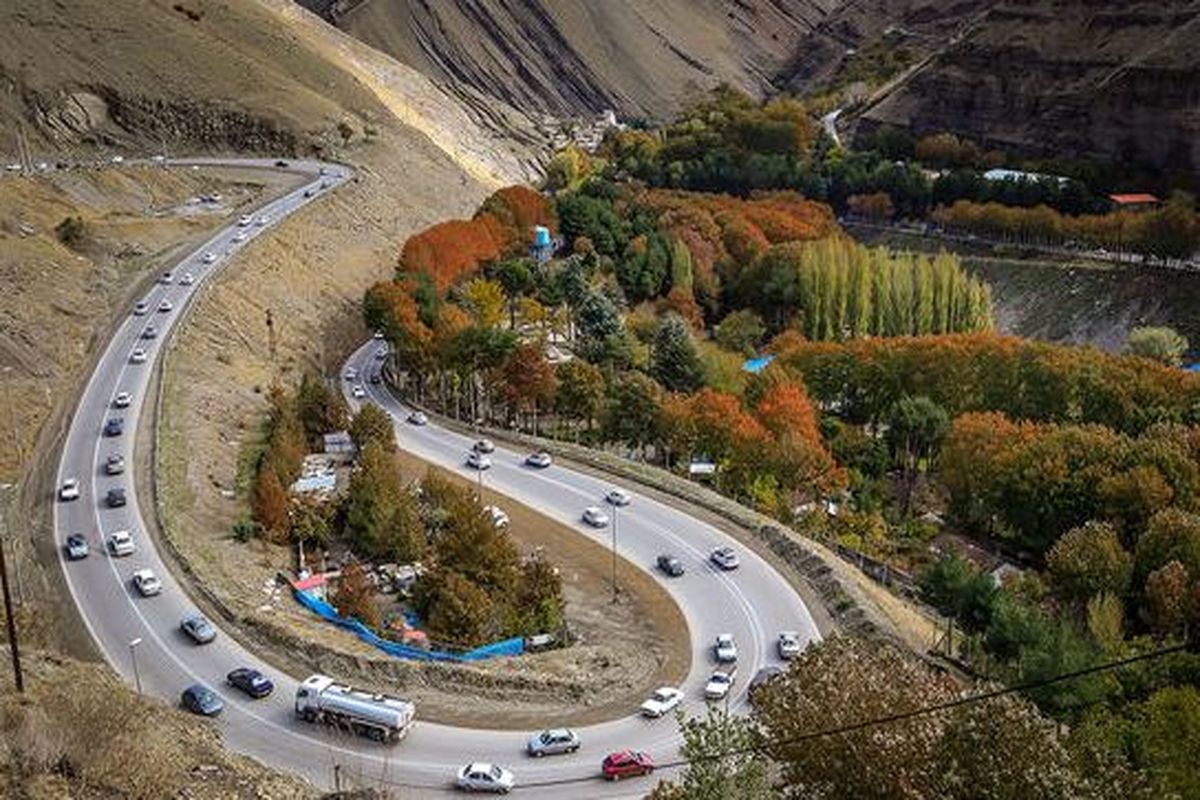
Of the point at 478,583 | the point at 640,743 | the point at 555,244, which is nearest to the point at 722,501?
the point at 478,583

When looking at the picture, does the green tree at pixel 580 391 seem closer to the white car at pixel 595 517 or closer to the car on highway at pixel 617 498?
the car on highway at pixel 617 498

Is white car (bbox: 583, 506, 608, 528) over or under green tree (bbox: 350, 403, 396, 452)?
under

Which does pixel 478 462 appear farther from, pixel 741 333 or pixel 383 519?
pixel 741 333

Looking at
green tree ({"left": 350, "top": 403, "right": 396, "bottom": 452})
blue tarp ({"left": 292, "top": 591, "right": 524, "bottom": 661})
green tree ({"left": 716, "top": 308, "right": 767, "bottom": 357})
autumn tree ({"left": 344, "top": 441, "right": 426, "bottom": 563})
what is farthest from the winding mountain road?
green tree ({"left": 716, "top": 308, "right": 767, "bottom": 357})

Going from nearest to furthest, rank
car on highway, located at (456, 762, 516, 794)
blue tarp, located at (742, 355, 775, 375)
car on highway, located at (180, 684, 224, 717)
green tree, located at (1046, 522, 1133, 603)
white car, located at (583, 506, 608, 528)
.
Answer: car on highway, located at (456, 762, 516, 794)
car on highway, located at (180, 684, 224, 717)
green tree, located at (1046, 522, 1133, 603)
white car, located at (583, 506, 608, 528)
blue tarp, located at (742, 355, 775, 375)

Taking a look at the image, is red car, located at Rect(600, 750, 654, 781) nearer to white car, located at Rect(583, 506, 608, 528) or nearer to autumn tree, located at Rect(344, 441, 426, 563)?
autumn tree, located at Rect(344, 441, 426, 563)

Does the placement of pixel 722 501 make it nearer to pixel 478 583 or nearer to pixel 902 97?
pixel 478 583
